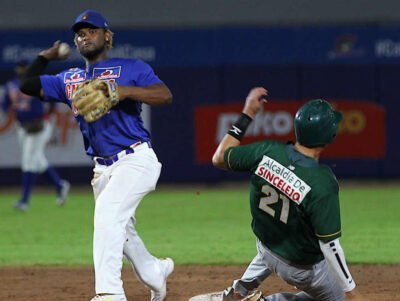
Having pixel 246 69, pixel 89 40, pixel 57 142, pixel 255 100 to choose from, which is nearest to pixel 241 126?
pixel 255 100

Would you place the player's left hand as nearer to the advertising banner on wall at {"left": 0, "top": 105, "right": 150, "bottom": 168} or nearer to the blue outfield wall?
the advertising banner on wall at {"left": 0, "top": 105, "right": 150, "bottom": 168}

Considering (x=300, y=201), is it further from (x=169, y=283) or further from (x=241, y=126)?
(x=169, y=283)

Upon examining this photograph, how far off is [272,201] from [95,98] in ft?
4.14

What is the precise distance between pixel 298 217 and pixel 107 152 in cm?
144

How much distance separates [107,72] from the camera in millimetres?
6348

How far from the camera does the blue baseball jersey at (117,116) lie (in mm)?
6293

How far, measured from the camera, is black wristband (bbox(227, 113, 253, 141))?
582cm

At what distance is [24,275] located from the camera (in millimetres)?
8672

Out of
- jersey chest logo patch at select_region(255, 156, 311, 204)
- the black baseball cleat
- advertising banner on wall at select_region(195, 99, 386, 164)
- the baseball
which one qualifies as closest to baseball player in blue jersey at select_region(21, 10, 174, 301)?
the baseball

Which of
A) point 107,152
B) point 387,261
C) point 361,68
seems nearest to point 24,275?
point 107,152

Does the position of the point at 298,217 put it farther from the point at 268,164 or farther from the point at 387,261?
the point at 387,261

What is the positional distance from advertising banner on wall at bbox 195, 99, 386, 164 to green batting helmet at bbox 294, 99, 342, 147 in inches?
437

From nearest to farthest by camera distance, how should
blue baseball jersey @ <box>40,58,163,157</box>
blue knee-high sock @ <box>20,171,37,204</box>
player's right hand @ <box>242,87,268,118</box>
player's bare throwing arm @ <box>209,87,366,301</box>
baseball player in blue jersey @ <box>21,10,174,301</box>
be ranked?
player's bare throwing arm @ <box>209,87,366,301</box> < player's right hand @ <box>242,87,268,118</box> < baseball player in blue jersey @ <box>21,10,174,301</box> < blue baseball jersey @ <box>40,58,163,157</box> < blue knee-high sock @ <box>20,171,37,204</box>

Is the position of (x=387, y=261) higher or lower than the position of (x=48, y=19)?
lower
